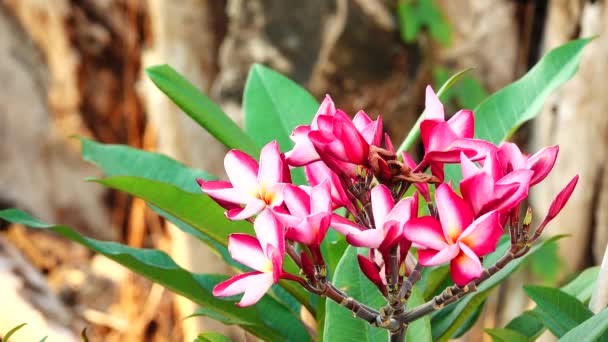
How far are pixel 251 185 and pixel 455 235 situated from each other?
0.12 m

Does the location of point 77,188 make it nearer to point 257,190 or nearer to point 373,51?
point 373,51

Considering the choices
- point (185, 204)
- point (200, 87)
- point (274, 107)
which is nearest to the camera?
→ point (185, 204)

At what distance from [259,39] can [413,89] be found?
42 cm

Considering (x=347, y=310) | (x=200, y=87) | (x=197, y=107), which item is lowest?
(x=200, y=87)

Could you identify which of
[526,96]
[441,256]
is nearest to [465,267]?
[441,256]

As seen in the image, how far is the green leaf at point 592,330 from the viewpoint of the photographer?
418 millimetres

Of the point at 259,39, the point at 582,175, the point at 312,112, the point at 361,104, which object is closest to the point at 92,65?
the point at 259,39

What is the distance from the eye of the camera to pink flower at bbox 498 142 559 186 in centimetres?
44

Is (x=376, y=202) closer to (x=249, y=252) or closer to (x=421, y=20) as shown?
(x=249, y=252)

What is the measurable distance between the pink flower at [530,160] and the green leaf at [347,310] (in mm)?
124

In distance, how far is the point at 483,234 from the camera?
1.27ft

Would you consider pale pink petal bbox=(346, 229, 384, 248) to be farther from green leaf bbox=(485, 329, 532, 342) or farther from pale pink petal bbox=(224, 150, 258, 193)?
green leaf bbox=(485, 329, 532, 342)

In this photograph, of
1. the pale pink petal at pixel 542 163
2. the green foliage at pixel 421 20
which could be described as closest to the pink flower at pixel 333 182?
the pale pink petal at pixel 542 163

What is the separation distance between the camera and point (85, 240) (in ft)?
1.95
